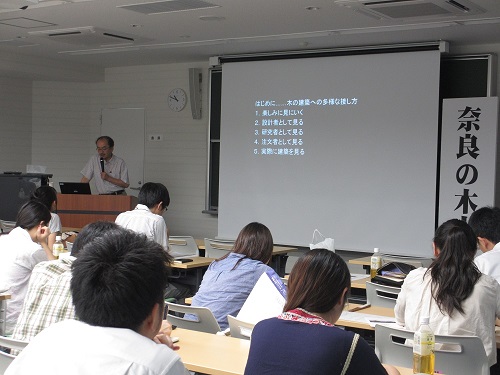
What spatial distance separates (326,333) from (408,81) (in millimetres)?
6830

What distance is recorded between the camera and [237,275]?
4262mm

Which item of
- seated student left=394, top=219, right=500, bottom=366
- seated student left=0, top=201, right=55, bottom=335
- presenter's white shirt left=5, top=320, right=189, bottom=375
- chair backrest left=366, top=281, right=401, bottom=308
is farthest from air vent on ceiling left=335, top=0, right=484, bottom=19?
presenter's white shirt left=5, top=320, right=189, bottom=375

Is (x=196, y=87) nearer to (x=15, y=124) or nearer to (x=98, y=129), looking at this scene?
(x=98, y=129)

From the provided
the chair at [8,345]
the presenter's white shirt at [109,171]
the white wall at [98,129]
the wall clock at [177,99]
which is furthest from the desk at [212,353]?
the wall clock at [177,99]

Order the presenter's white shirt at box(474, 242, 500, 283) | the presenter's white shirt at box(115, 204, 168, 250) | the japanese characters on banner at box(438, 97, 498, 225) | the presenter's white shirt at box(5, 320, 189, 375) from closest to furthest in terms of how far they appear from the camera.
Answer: the presenter's white shirt at box(5, 320, 189, 375), the presenter's white shirt at box(474, 242, 500, 283), the presenter's white shirt at box(115, 204, 168, 250), the japanese characters on banner at box(438, 97, 498, 225)

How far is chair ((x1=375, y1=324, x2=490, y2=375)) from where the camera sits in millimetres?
3352

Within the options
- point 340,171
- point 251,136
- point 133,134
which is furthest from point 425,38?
point 133,134

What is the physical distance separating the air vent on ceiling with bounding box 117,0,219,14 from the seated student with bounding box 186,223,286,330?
340 cm

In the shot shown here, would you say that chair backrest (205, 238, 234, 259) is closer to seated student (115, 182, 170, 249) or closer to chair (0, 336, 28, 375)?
seated student (115, 182, 170, 249)

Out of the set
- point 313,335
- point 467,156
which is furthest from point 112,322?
point 467,156

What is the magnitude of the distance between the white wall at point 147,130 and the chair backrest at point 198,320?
21.6 feet

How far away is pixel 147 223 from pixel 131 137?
199 inches

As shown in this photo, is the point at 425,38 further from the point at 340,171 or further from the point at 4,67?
the point at 4,67

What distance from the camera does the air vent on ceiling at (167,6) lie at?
277 inches
